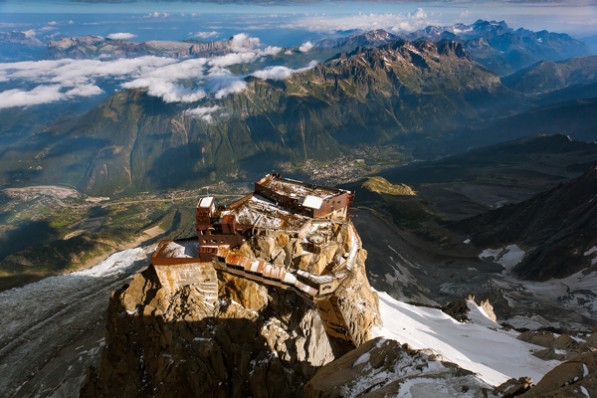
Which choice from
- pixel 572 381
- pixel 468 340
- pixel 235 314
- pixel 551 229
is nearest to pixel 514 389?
pixel 572 381

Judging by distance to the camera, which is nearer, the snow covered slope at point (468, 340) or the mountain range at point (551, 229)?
A: the snow covered slope at point (468, 340)

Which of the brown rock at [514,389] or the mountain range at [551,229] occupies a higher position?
the brown rock at [514,389]

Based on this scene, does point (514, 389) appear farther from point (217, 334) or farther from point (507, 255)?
point (507, 255)

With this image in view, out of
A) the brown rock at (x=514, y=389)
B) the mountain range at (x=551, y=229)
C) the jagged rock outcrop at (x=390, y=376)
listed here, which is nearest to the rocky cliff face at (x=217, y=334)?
the jagged rock outcrop at (x=390, y=376)

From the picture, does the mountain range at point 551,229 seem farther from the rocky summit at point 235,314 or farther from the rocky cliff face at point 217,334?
the rocky cliff face at point 217,334

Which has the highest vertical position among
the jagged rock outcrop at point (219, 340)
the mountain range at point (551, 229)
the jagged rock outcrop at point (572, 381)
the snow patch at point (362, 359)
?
the jagged rock outcrop at point (572, 381)

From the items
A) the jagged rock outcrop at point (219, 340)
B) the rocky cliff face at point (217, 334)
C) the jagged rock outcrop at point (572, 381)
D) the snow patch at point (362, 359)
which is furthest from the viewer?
the rocky cliff face at point (217, 334)

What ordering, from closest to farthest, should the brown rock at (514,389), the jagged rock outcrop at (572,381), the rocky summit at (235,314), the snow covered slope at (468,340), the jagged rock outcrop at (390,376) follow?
the jagged rock outcrop at (572,381) → the brown rock at (514,389) → the jagged rock outcrop at (390,376) → the rocky summit at (235,314) → the snow covered slope at (468,340)
